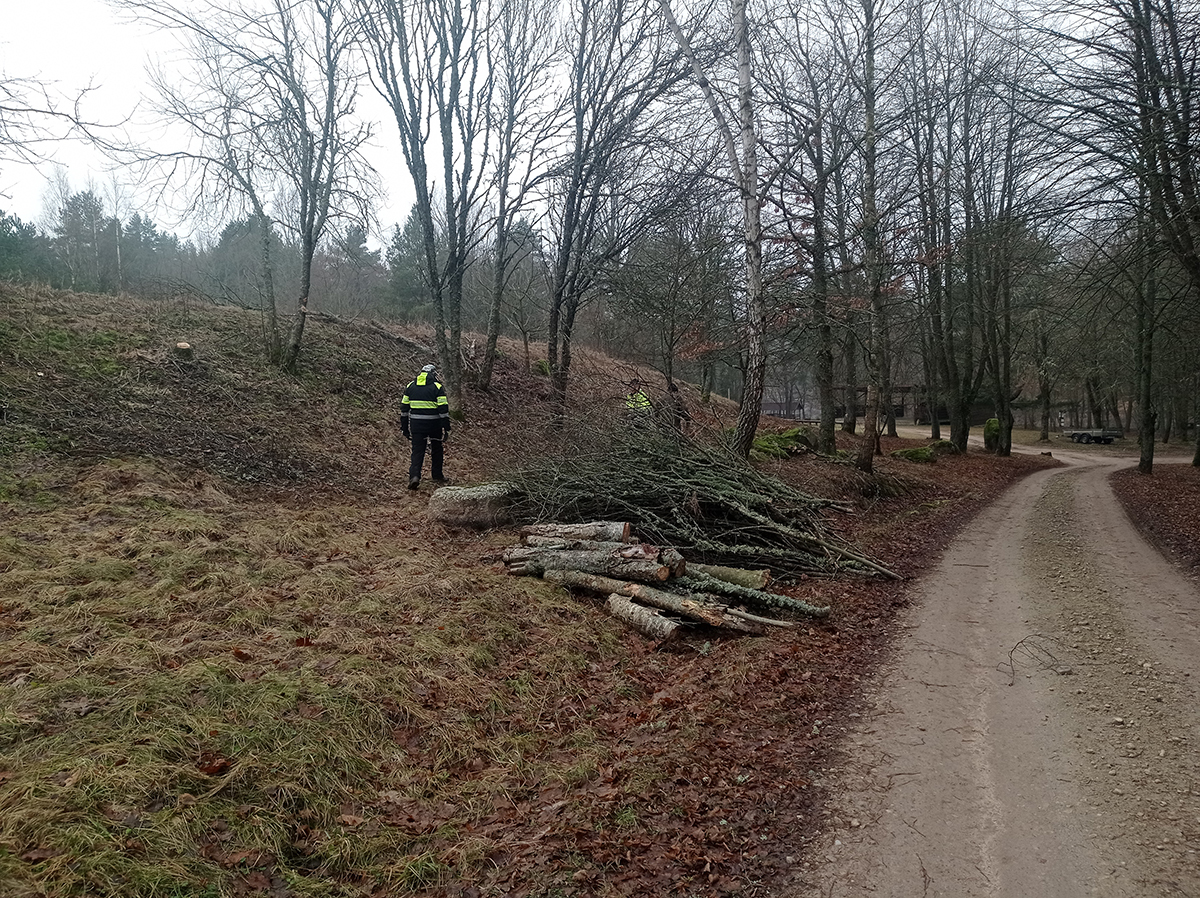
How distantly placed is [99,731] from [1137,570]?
10.1 m

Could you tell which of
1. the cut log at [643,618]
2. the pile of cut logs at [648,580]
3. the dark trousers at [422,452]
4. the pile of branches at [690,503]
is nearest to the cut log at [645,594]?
the pile of cut logs at [648,580]

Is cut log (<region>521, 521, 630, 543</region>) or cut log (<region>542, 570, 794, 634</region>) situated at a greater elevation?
cut log (<region>521, 521, 630, 543</region>)

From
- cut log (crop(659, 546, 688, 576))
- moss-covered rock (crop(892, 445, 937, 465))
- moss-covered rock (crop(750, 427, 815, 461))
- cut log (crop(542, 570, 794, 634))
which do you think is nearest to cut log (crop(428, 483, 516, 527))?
cut log (crop(542, 570, 794, 634))

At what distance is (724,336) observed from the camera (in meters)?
16.9

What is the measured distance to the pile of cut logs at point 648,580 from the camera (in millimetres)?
5660

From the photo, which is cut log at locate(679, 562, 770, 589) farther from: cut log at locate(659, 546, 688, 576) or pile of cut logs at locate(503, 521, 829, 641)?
cut log at locate(659, 546, 688, 576)

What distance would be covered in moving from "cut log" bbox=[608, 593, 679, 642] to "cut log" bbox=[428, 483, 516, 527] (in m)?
2.77

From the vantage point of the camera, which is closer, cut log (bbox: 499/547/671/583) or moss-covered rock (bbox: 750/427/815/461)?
cut log (bbox: 499/547/671/583)

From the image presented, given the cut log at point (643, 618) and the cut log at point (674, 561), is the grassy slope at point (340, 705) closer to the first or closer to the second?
the cut log at point (643, 618)

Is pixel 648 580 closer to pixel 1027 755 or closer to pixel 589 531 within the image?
pixel 589 531

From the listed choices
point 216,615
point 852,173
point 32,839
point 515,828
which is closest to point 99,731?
point 32,839

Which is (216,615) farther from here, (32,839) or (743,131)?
(743,131)

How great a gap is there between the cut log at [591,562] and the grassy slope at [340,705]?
1.42ft

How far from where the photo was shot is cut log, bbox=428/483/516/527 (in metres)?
8.20
